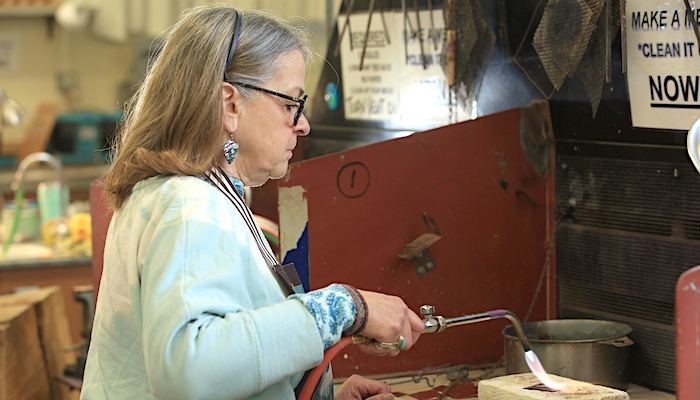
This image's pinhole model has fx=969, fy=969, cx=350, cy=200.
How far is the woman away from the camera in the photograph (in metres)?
1.32

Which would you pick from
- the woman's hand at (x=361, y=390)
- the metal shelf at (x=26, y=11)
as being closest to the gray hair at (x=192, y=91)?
the woman's hand at (x=361, y=390)

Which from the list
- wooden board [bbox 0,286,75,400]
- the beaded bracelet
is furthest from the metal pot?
wooden board [bbox 0,286,75,400]

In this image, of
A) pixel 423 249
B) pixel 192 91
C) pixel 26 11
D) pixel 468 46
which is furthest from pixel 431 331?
pixel 26 11

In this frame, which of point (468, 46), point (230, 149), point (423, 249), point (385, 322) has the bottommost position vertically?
point (423, 249)

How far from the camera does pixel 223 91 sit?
154 cm

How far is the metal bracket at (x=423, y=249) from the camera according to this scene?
235 cm

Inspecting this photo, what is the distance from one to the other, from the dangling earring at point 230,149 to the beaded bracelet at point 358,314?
0.30 meters

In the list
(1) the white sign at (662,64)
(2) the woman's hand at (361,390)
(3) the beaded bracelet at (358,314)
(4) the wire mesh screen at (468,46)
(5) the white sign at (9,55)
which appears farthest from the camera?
(5) the white sign at (9,55)

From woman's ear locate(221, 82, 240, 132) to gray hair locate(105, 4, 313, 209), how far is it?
14 mm

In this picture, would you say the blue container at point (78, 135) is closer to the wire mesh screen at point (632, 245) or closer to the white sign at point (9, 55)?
the white sign at point (9, 55)

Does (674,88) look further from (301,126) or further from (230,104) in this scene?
(230,104)

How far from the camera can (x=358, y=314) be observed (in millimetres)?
1462

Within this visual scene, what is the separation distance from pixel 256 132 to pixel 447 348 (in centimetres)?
106

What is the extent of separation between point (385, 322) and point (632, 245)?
3.17ft
